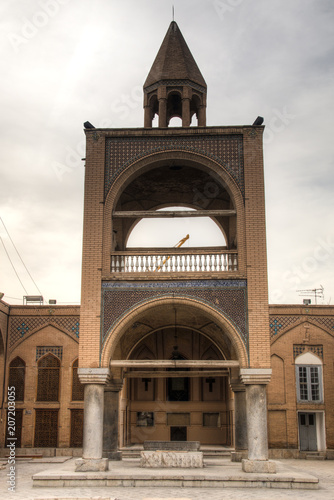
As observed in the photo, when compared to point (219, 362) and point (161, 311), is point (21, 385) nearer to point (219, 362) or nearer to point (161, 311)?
point (161, 311)

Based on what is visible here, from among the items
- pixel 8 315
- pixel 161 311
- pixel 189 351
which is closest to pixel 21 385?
pixel 8 315

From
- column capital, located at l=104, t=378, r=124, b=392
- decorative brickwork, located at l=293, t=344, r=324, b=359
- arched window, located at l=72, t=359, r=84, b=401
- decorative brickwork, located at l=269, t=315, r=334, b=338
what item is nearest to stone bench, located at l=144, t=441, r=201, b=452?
column capital, located at l=104, t=378, r=124, b=392

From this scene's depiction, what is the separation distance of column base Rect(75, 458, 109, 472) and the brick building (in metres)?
0.03

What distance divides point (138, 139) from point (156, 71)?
2.87 metres

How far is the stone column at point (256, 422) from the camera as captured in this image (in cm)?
1335

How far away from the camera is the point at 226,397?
21.4 m

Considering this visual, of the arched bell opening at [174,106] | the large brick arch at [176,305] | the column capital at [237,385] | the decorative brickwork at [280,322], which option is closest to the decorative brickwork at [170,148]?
the arched bell opening at [174,106]

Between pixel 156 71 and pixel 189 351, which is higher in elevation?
pixel 156 71

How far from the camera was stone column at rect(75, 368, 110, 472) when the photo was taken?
44.3 feet

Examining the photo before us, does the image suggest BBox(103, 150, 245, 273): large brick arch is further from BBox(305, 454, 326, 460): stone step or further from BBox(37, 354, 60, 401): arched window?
BBox(305, 454, 326, 460): stone step

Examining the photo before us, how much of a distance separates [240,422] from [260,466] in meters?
3.29

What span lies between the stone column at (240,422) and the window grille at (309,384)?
560 centimetres

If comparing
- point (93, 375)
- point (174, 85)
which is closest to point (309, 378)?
point (93, 375)

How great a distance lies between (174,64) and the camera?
17.3 metres
